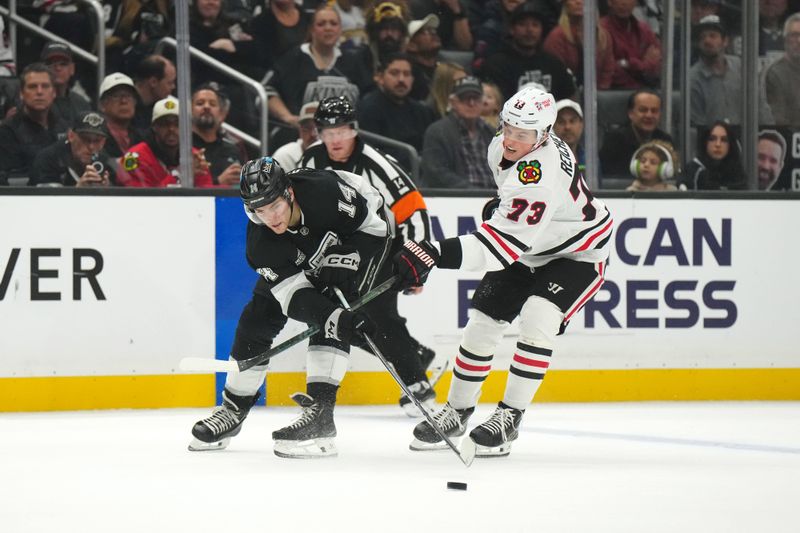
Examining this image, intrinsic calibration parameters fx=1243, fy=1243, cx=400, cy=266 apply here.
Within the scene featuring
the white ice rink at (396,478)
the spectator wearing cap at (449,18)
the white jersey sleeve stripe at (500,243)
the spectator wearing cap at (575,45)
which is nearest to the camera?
the white ice rink at (396,478)

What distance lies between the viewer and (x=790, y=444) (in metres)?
4.44

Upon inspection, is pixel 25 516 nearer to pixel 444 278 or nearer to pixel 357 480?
pixel 357 480

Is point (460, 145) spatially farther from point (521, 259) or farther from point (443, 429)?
point (443, 429)

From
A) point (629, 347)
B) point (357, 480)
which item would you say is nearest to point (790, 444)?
point (629, 347)

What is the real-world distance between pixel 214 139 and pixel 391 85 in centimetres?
101

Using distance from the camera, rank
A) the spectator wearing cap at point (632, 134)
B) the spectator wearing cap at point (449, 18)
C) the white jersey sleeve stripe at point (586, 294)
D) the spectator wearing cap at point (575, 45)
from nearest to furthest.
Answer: the white jersey sleeve stripe at point (586, 294) → the spectator wearing cap at point (632, 134) → the spectator wearing cap at point (575, 45) → the spectator wearing cap at point (449, 18)

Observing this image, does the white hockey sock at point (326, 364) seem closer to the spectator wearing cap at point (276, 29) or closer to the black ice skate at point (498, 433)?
the black ice skate at point (498, 433)

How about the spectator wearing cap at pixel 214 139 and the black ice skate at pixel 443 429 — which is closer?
the black ice skate at pixel 443 429

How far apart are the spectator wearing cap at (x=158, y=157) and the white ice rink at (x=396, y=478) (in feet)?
3.33

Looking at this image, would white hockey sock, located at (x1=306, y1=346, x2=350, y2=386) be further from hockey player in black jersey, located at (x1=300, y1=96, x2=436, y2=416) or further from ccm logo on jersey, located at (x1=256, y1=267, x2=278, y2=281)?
hockey player in black jersey, located at (x1=300, y1=96, x2=436, y2=416)

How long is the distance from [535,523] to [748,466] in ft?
3.97

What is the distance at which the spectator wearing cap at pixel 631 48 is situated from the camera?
6.42 meters

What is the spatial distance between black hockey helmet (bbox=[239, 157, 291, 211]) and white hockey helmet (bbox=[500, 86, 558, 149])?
0.74 m

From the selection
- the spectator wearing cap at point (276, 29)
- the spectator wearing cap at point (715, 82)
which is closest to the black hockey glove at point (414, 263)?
the spectator wearing cap at point (715, 82)
